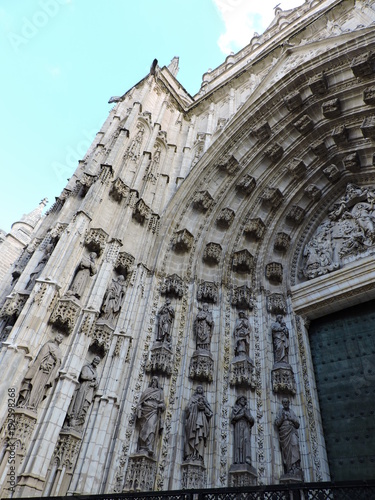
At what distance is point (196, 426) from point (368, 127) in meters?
7.68

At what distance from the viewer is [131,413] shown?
6.49 metres

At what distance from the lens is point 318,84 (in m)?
10.0

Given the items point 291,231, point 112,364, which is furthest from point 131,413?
point 291,231

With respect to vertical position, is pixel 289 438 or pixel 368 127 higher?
pixel 368 127

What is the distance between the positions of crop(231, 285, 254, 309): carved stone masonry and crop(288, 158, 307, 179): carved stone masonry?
3538 mm

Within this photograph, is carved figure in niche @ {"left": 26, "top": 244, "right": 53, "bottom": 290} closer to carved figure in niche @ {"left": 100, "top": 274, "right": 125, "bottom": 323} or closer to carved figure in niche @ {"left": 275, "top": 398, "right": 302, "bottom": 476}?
carved figure in niche @ {"left": 100, "top": 274, "right": 125, "bottom": 323}

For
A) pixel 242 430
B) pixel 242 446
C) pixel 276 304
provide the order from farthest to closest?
pixel 276 304 → pixel 242 430 → pixel 242 446

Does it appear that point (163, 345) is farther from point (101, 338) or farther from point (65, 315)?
point (65, 315)

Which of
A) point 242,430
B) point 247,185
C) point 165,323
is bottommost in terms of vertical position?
point 242,430

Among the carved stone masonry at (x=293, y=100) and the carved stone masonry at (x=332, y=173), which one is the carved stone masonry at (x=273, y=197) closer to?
the carved stone masonry at (x=332, y=173)

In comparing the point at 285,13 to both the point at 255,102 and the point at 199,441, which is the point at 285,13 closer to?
the point at 255,102

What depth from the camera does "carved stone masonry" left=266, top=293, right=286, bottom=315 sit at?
8.59 metres

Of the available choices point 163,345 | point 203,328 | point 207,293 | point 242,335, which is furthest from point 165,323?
point 242,335

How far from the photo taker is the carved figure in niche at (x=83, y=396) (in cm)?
575
